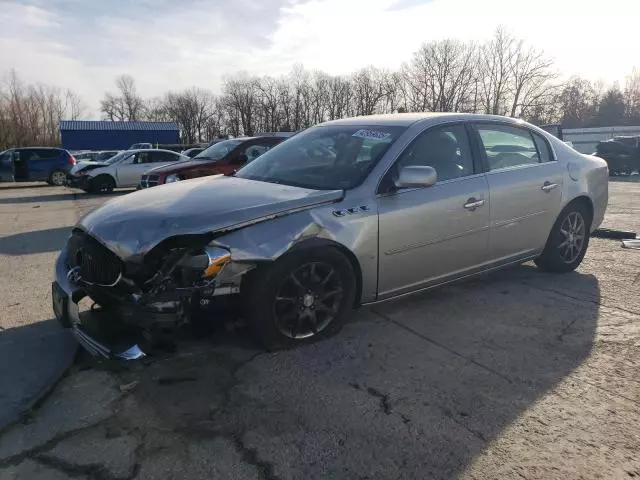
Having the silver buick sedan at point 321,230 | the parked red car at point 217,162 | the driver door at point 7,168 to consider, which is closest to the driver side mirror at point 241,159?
the parked red car at point 217,162

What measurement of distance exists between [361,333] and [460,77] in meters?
68.5

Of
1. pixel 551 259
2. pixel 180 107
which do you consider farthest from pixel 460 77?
pixel 551 259

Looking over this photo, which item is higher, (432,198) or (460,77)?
(460,77)

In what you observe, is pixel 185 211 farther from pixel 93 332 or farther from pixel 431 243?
pixel 431 243

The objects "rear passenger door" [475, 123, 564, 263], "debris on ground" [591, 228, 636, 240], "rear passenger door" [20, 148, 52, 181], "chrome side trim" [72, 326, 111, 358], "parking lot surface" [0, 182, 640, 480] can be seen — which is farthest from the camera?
"rear passenger door" [20, 148, 52, 181]

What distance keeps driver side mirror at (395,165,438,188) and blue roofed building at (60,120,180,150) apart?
6901 centimetres

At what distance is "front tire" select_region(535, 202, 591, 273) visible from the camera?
16.6 ft

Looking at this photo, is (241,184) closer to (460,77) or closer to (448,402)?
(448,402)

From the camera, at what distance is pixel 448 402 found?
282 cm

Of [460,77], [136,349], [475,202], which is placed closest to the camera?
[136,349]

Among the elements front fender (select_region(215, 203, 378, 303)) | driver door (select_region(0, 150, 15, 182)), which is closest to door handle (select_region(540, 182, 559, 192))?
front fender (select_region(215, 203, 378, 303))

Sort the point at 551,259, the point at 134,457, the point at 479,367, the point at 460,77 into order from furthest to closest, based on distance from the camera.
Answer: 1. the point at 460,77
2. the point at 551,259
3. the point at 479,367
4. the point at 134,457

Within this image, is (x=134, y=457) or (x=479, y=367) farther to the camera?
(x=479, y=367)

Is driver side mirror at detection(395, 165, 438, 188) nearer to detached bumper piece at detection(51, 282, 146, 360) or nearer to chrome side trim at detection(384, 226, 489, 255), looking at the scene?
chrome side trim at detection(384, 226, 489, 255)
